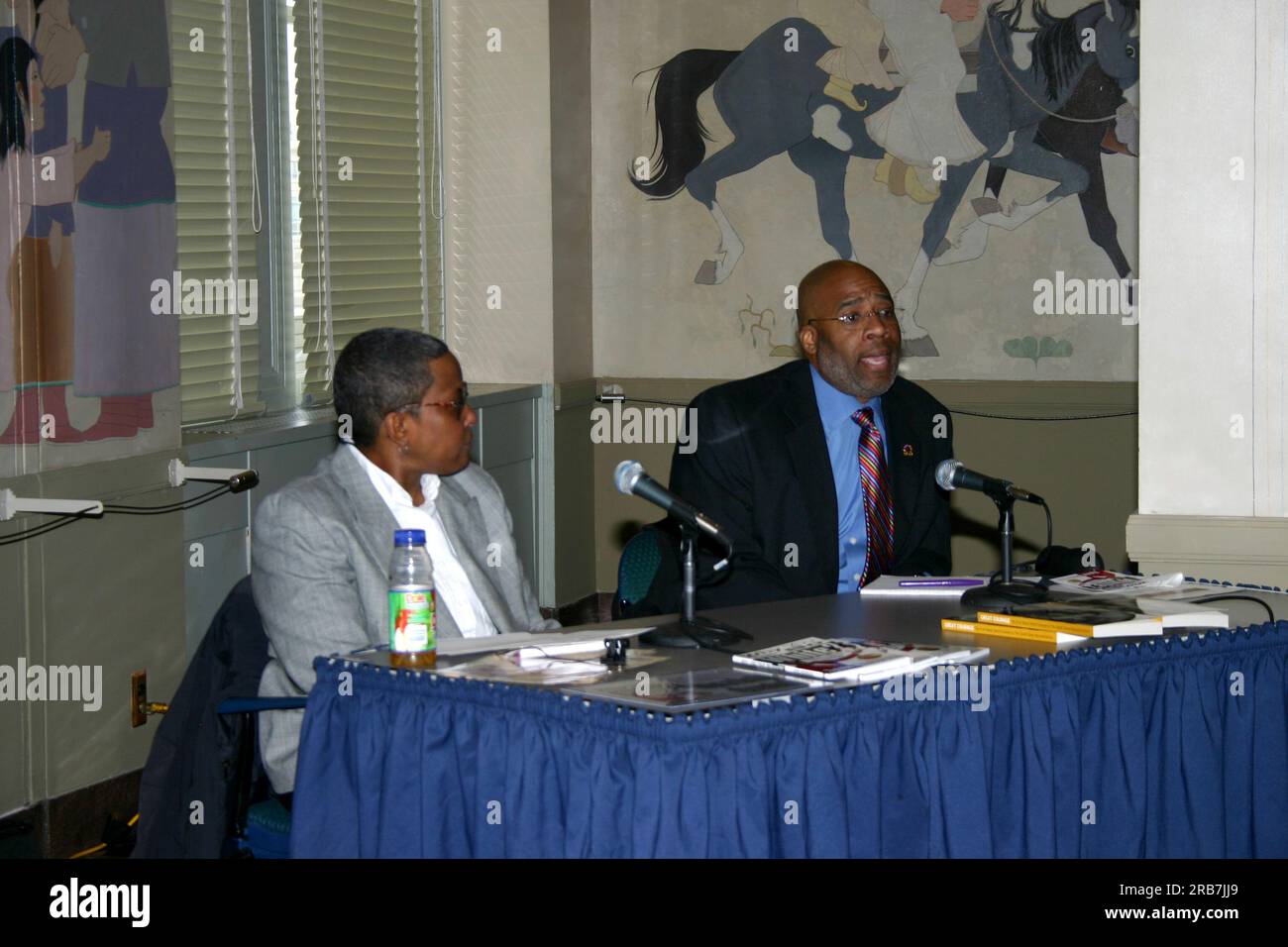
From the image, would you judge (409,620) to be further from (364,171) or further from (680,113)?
(680,113)

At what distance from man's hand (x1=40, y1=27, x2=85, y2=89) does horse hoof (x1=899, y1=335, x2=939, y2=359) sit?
353cm

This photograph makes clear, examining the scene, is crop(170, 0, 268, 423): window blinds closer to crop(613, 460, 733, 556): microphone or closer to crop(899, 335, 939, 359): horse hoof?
crop(613, 460, 733, 556): microphone

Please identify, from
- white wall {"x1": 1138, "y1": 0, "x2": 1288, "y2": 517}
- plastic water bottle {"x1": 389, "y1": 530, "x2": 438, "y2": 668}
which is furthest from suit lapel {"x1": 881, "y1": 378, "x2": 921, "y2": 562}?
plastic water bottle {"x1": 389, "y1": 530, "x2": 438, "y2": 668}

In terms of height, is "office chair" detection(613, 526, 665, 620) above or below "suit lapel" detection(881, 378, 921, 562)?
below

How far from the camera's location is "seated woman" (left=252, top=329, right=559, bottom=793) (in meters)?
3.09

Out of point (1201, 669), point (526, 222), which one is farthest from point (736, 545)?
point (526, 222)

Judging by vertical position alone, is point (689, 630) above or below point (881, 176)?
below

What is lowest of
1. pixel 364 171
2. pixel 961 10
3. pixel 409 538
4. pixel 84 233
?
pixel 409 538

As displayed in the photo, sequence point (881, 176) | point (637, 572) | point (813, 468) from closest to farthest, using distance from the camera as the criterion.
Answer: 1. point (637, 572)
2. point (813, 468)
3. point (881, 176)

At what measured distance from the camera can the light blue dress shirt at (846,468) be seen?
4055 mm

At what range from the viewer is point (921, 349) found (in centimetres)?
658

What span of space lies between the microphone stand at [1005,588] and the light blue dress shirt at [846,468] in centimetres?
67

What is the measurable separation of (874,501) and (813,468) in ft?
Result: 0.57

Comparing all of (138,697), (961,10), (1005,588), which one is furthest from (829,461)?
(961,10)
